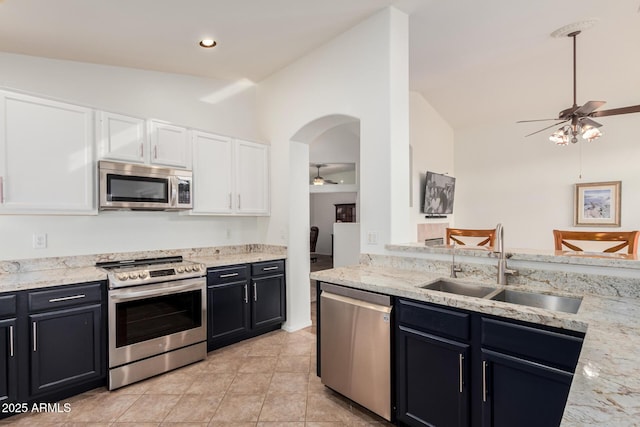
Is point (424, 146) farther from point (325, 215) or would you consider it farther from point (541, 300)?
point (325, 215)

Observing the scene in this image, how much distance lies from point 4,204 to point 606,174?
275 inches

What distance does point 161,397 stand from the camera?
7.97 feet

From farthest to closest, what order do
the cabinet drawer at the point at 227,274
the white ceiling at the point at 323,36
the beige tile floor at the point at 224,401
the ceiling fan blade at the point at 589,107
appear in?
the cabinet drawer at the point at 227,274 → the ceiling fan blade at the point at 589,107 → the white ceiling at the point at 323,36 → the beige tile floor at the point at 224,401

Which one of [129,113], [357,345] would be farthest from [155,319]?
[129,113]

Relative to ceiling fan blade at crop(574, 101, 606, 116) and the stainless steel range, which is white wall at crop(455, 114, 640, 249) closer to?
ceiling fan blade at crop(574, 101, 606, 116)

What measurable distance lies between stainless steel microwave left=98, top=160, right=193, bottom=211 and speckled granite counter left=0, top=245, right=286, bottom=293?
57 cm

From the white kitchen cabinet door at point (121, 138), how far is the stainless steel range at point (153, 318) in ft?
3.26

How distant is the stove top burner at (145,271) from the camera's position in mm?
2520

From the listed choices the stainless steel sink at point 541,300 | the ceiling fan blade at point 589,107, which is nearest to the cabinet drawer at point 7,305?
the stainless steel sink at point 541,300

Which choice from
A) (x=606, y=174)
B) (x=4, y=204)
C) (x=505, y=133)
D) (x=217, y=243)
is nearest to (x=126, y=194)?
(x=4, y=204)

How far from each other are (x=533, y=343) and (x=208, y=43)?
3.37 metres

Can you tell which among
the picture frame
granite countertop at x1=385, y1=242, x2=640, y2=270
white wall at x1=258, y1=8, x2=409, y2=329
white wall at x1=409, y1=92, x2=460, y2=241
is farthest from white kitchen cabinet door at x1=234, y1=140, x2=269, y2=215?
the picture frame

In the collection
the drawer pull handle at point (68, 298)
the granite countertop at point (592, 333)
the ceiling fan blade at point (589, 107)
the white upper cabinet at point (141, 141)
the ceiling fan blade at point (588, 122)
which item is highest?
the ceiling fan blade at point (589, 107)

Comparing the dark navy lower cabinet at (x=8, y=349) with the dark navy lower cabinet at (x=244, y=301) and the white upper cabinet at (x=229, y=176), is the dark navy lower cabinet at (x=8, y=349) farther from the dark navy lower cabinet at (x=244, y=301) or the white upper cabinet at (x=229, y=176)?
the white upper cabinet at (x=229, y=176)
